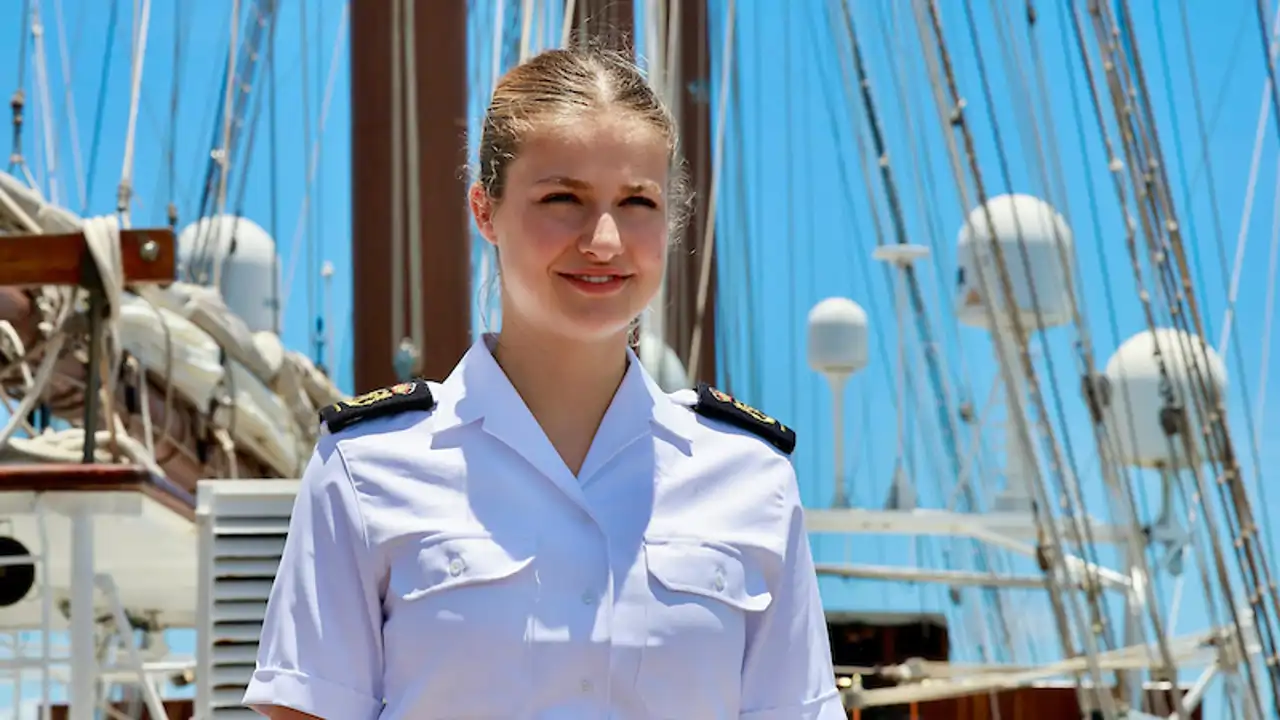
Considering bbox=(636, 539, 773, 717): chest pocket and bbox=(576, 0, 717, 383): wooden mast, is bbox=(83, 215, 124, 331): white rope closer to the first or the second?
bbox=(636, 539, 773, 717): chest pocket

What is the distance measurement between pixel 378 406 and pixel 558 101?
0.34 meters

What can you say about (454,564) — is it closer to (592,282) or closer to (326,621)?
(326,621)

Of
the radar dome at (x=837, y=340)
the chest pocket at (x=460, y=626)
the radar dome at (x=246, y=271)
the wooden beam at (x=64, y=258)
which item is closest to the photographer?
the chest pocket at (x=460, y=626)

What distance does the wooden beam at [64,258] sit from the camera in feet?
19.3

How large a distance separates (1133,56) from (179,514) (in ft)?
15.0

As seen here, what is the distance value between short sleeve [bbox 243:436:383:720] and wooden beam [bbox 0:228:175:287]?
4.18m

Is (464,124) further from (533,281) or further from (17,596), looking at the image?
(533,281)

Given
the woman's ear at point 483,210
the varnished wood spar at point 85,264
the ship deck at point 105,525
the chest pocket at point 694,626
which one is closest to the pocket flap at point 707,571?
the chest pocket at point 694,626

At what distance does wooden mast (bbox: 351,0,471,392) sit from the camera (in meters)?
7.83

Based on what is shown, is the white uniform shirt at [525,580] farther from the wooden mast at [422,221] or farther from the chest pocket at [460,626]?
the wooden mast at [422,221]

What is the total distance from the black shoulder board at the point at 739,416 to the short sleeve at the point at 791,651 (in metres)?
0.08

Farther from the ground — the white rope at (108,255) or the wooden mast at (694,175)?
the wooden mast at (694,175)

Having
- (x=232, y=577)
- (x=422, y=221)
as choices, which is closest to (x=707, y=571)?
(x=232, y=577)

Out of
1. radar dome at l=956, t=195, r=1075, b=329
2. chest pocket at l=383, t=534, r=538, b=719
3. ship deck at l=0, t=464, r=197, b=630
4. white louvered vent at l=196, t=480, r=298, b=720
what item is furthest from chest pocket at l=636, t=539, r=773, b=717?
radar dome at l=956, t=195, r=1075, b=329
